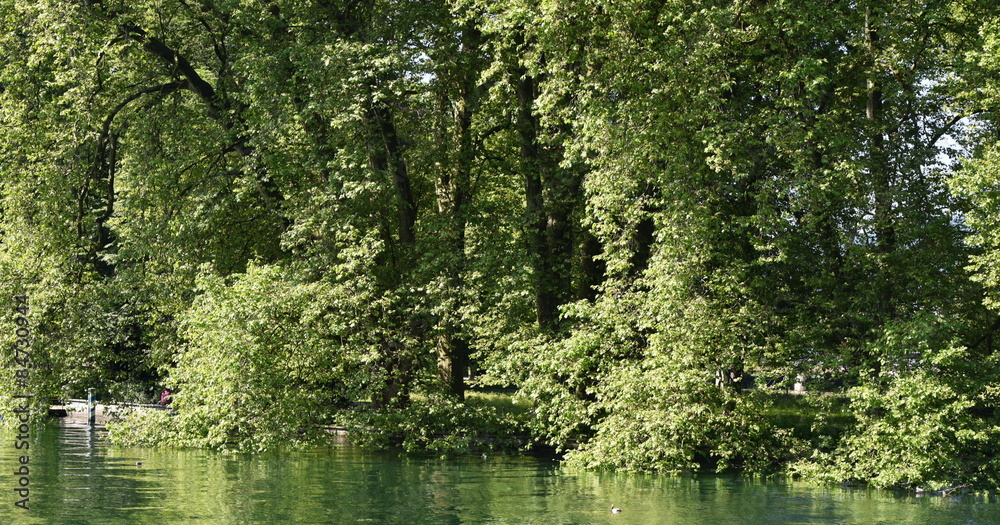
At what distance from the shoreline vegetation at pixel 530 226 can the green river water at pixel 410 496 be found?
2.90 ft

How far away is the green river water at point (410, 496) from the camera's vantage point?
14.8 m

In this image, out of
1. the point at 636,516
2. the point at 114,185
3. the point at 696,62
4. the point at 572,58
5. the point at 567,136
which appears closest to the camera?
the point at 636,516

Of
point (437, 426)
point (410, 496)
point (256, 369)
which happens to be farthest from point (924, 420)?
point (256, 369)

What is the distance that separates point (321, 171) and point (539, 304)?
19.4 feet

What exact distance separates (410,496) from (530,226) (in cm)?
912

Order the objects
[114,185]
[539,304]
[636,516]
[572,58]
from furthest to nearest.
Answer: [114,185] → [539,304] → [572,58] → [636,516]

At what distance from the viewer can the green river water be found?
48.4ft

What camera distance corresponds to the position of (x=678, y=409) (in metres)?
19.7

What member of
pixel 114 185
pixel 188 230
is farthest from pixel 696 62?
pixel 114 185

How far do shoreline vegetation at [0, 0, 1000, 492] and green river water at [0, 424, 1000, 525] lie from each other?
2.90 ft

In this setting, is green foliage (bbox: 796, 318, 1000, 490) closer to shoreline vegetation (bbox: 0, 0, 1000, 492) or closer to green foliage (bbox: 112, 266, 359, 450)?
shoreline vegetation (bbox: 0, 0, 1000, 492)

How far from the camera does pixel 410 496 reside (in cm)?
1716

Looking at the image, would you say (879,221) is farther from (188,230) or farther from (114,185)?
(114,185)

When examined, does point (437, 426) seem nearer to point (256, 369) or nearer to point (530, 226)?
point (256, 369)
